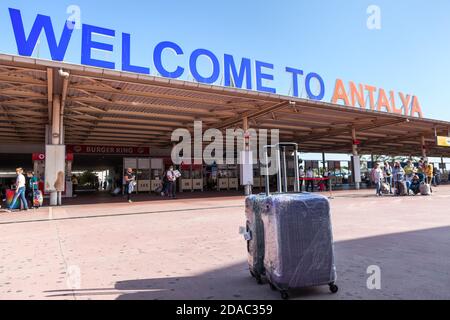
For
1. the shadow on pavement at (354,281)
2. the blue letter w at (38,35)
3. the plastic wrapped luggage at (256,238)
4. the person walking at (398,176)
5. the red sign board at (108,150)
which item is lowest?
the shadow on pavement at (354,281)

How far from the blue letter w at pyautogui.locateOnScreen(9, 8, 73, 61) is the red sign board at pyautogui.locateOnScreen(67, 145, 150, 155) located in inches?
703

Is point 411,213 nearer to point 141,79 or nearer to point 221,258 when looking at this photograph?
point 221,258

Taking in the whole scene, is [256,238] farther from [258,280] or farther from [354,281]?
[354,281]

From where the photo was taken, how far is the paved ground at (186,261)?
3.35m

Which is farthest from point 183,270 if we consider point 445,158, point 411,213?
point 445,158

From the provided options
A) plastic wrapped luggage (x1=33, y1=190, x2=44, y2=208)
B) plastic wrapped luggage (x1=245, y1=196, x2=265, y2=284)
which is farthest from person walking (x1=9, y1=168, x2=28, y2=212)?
plastic wrapped luggage (x1=245, y1=196, x2=265, y2=284)

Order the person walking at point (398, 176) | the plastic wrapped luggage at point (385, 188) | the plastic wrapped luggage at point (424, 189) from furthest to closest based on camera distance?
1. the plastic wrapped luggage at point (385, 188)
2. the person walking at point (398, 176)
3. the plastic wrapped luggage at point (424, 189)

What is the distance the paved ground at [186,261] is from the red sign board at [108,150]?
2262 centimetres

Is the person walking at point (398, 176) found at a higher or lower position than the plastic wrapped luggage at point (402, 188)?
higher

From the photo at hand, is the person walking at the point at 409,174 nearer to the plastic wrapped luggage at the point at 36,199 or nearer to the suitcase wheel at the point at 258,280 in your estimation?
the suitcase wheel at the point at 258,280

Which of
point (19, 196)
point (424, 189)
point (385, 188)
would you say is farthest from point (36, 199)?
point (424, 189)

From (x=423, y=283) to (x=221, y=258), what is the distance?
7.91ft

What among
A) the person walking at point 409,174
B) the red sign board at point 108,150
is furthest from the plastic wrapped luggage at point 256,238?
the red sign board at point 108,150

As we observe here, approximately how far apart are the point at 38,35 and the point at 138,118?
356 inches
